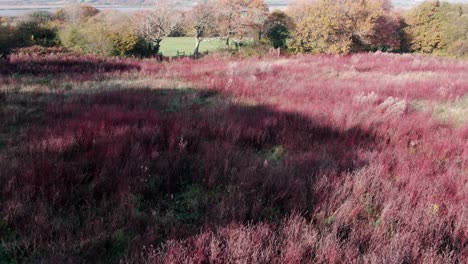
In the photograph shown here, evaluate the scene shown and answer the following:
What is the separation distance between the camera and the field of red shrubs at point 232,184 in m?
2.37

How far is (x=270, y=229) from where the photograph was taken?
2.53 meters

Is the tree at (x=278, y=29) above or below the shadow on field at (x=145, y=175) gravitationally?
above

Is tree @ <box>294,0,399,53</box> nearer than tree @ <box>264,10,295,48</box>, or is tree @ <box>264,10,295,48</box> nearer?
tree @ <box>294,0,399,53</box>

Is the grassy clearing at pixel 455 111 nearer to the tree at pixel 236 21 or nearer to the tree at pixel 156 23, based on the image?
the tree at pixel 156 23

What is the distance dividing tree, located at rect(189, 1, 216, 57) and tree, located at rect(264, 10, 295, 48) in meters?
5.71

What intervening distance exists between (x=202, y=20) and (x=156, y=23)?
491 cm

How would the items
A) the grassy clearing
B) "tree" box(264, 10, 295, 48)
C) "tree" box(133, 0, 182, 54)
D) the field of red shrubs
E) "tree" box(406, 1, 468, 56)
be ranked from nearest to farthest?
the field of red shrubs
the grassy clearing
"tree" box(133, 0, 182, 54)
"tree" box(264, 10, 295, 48)
"tree" box(406, 1, 468, 56)

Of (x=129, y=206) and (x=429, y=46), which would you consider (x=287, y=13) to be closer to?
(x=429, y=46)

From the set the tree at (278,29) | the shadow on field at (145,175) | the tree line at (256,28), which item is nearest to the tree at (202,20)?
the tree line at (256,28)

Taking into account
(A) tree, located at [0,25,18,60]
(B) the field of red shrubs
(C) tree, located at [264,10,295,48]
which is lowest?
(B) the field of red shrubs

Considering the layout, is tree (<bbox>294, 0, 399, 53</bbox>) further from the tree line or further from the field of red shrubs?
the field of red shrubs

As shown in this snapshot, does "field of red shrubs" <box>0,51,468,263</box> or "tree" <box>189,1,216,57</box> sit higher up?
"tree" <box>189,1,216,57</box>

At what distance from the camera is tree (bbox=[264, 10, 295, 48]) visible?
105 ft

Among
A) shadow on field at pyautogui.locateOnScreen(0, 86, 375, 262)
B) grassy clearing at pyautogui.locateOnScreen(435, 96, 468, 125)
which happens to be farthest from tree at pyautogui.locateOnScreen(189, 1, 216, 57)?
shadow on field at pyautogui.locateOnScreen(0, 86, 375, 262)
